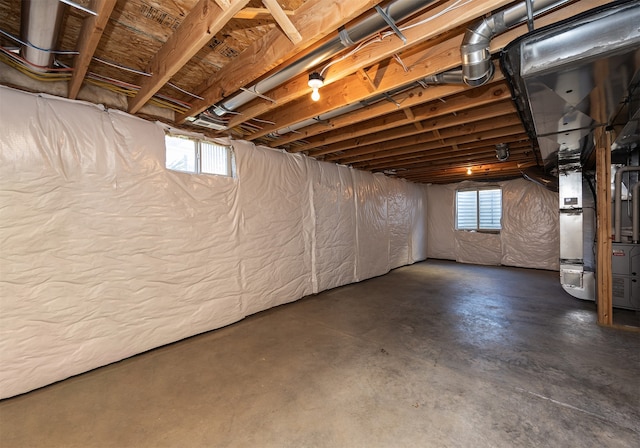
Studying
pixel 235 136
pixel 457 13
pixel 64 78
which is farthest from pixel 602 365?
pixel 64 78

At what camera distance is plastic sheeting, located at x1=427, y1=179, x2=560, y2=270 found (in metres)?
5.46

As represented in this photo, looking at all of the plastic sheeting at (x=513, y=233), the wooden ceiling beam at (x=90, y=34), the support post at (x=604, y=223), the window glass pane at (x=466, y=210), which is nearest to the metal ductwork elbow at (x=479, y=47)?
the wooden ceiling beam at (x=90, y=34)

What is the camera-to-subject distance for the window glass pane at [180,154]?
2.59 metres

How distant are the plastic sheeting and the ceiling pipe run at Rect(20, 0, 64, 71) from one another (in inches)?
285

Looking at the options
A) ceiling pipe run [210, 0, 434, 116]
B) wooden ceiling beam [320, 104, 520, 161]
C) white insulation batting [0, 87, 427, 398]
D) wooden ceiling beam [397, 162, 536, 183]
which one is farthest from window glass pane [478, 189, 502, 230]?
ceiling pipe run [210, 0, 434, 116]

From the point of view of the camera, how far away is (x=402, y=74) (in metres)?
1.85

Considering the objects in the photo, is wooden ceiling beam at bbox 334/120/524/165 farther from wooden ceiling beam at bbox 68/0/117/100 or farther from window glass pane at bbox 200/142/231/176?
wooden ceiling beam at bbox 68/0/117/100

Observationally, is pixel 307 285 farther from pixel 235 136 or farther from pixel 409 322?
pixel 235 136

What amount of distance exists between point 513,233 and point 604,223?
3526 mm

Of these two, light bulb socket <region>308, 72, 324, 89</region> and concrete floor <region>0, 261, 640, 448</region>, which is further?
light bulb socket <region>308, 72, 324, 89</region>

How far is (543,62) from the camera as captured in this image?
1329mm

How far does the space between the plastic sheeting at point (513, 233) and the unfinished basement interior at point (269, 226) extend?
2.07 metres

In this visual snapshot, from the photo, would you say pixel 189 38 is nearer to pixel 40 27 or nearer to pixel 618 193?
pixel 40 27

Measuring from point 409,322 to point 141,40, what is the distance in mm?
3363
